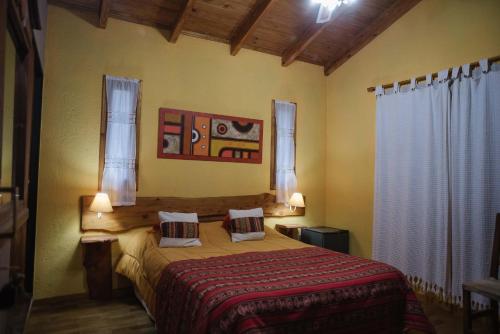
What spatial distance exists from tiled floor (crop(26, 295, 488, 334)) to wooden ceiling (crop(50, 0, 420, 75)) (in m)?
2.78

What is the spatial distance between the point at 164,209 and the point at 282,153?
1.68 meters

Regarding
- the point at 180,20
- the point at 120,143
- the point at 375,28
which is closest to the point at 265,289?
the point at 120,143

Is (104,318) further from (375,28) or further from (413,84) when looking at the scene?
(375,28)

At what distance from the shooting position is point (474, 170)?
112 inches

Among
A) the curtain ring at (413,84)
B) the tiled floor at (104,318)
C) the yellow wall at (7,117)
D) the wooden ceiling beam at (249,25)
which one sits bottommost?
the tiled floor at (104,318)

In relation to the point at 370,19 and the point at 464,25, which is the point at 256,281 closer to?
the point at 464,25

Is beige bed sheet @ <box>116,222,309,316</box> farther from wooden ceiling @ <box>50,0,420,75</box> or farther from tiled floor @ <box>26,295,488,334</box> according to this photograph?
wooden ceiling @ <box>50,0,420,75</box>

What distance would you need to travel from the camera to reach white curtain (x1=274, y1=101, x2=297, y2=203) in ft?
14.1

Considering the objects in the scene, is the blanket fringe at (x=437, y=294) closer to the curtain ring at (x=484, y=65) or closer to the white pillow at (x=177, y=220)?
the curtain ring at (x=484, y=65)

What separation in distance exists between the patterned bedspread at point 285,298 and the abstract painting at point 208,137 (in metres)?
1.55

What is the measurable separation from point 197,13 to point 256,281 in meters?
2.88

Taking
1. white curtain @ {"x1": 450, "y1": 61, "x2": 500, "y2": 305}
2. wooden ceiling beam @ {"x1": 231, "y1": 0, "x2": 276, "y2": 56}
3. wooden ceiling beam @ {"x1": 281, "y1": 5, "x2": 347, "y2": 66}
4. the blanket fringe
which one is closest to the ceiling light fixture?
wooden ceiling beam @ {"x1": 231, "y1": 0, "x2": 276, "y2": 56}

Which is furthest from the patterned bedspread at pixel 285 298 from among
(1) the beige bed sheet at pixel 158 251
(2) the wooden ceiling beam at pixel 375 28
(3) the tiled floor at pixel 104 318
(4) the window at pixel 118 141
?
(2) the wooden ceiling beam at pixel 375 28

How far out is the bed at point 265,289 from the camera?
1.84 metres
